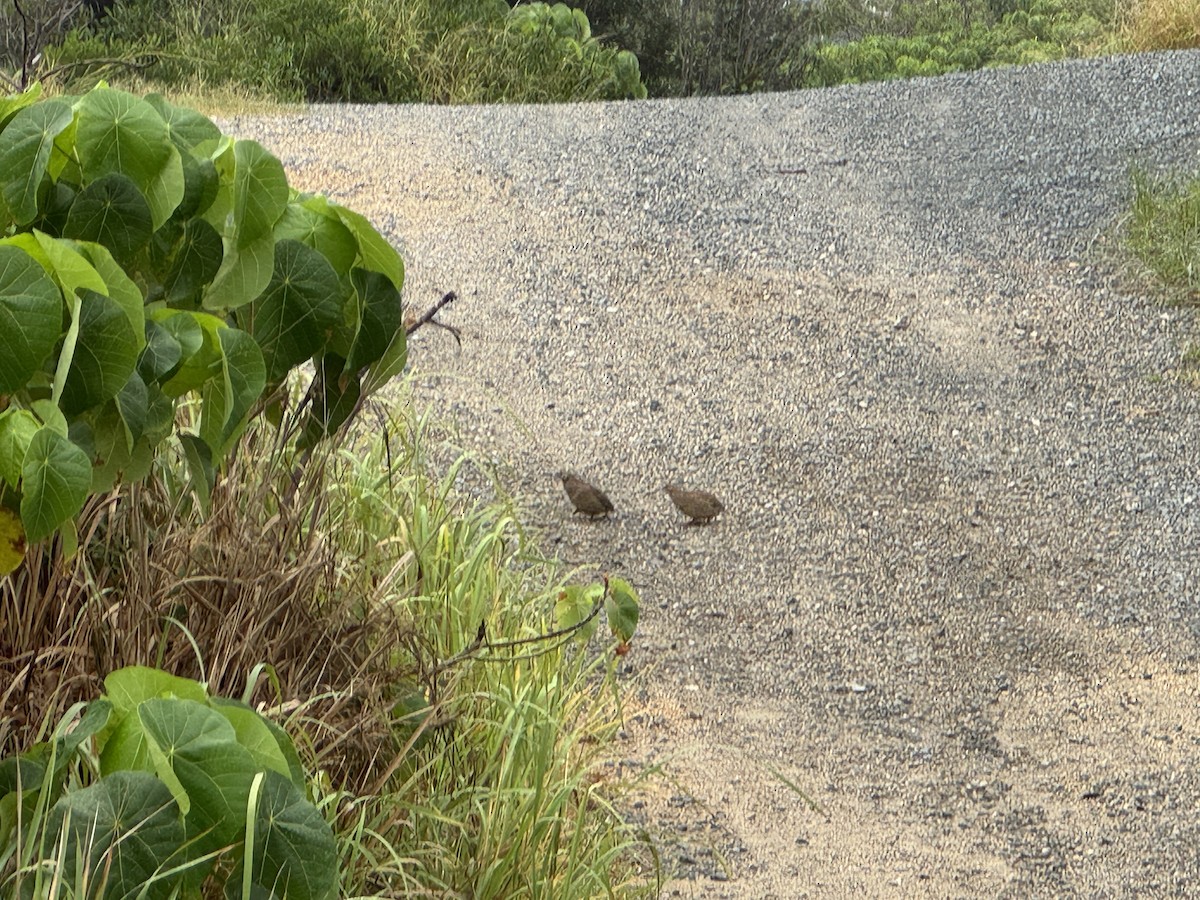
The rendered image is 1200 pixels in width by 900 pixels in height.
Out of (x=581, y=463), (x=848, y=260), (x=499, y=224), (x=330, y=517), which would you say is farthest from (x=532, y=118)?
(x=330, y=517)

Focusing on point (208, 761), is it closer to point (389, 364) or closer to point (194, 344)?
point (194, 344)

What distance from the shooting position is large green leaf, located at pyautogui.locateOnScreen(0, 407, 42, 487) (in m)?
1.50

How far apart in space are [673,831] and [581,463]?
2.04 m

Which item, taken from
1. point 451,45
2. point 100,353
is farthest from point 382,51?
point 100,353

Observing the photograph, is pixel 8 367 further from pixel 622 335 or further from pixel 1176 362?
pixel 1176 362

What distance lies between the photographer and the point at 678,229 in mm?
6945

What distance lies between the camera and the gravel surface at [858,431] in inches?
134

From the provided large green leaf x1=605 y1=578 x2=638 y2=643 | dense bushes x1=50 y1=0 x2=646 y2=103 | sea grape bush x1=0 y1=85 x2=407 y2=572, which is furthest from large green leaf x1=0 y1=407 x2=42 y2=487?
dense bushes x1=50 y1=0 x2=646 y2=103

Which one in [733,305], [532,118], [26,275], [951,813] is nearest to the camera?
[26,275]

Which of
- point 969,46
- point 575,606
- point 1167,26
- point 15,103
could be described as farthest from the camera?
point 969,46

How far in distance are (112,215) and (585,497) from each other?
275 centimetres

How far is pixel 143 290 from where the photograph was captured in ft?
6.82

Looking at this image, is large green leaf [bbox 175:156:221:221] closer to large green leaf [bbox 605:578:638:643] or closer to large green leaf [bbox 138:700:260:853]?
large green leaf [bbox 138:700:260:853]

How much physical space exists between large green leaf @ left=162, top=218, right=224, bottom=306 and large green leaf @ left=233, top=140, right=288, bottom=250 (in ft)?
0.32
